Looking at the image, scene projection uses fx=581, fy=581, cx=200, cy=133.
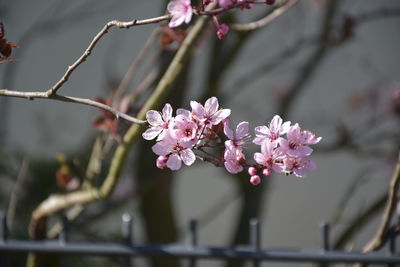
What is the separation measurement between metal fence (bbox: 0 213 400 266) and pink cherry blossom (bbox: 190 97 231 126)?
567mm

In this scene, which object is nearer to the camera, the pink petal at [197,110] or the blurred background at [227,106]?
the pink petal at [197,110]

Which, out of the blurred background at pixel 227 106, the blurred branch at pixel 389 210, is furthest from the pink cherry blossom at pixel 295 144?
the blurred background at pixel 227 106

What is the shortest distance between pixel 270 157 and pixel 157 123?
0.54 feet

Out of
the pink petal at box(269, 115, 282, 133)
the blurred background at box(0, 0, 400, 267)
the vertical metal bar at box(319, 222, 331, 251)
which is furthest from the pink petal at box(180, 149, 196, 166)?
the blurred background at box(0, 0, 400, 267)

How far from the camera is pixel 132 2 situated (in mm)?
2795

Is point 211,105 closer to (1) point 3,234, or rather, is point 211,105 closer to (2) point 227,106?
(1) point 3,234

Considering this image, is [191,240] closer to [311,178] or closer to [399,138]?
[399,138]

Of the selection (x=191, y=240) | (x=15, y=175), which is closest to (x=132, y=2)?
(x=15, y=175)

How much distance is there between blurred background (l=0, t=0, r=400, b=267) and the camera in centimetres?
226

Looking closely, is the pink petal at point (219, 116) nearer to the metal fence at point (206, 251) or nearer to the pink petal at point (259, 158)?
the pink petal at point (259, 158)

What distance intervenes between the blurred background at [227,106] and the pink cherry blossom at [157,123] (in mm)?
1296

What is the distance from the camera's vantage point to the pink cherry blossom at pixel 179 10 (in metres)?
0.78

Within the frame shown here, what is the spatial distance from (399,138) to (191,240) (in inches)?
46.1

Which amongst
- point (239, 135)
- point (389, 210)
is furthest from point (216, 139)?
point (389, 210)
